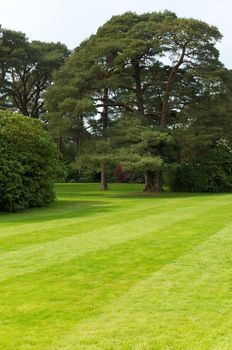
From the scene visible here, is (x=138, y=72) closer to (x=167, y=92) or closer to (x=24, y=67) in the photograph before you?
(x=167, y=92)

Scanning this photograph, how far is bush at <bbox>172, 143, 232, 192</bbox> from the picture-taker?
36406 mm

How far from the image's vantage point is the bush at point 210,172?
36406mm

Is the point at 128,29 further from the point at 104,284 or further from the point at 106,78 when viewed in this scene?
the point at 104,284

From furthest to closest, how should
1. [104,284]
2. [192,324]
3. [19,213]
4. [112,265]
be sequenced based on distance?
[19,213] < [112,265] < [104,284] < [192,324]

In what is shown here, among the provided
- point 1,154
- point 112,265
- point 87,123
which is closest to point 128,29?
point 87,123

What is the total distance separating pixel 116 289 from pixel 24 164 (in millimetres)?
16613

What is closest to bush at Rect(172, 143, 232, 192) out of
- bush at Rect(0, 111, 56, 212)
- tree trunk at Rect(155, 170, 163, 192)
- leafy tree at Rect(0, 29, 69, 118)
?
tree trunk at Rect(155, 170, 163, 192)

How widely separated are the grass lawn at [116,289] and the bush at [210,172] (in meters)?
23.8

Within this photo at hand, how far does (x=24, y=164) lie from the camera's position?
75.3 ft

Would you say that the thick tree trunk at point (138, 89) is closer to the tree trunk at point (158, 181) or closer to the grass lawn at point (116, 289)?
the tree trunk at point (158, 181)

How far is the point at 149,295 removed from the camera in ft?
21.9

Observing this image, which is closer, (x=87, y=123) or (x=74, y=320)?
(x=74, y=320)

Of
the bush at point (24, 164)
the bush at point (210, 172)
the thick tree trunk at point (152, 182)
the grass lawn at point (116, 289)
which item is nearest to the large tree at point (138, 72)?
the thick tree trunk at point (152, 182)

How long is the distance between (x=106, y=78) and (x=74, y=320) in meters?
31.4
